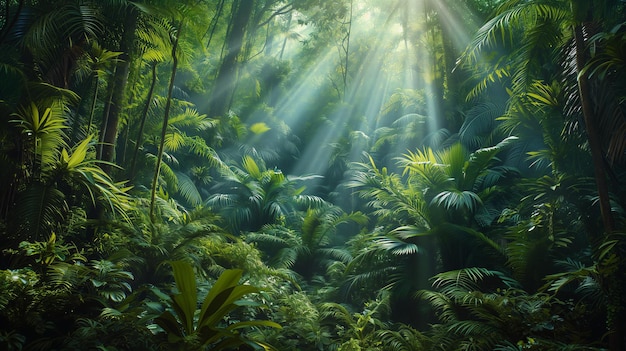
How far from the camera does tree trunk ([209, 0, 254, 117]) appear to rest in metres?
9.93

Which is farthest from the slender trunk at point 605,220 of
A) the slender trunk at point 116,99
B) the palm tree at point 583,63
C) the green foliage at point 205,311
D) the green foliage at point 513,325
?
the slender trunk at point 116,99

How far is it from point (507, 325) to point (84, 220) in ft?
13.3

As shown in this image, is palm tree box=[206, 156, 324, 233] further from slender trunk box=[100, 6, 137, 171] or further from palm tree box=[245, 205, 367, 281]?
slender trunk box=[100, 6, 137, 171]

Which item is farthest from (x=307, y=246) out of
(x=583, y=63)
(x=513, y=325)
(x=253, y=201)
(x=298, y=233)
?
(x=583, y=63)

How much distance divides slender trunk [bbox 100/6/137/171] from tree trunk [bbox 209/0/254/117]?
474cm

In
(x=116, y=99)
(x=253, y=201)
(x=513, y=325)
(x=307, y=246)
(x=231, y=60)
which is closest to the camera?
(x=513, y=325)

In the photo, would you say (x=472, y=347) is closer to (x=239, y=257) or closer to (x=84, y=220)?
(x=239, y=257)

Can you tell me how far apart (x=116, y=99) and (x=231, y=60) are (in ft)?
16.9

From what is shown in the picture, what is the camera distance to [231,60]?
9.97m

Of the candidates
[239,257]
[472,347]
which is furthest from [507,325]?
[239,257]

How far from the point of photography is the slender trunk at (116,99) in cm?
491

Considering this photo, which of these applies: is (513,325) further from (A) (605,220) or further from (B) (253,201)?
(B) (253,201)

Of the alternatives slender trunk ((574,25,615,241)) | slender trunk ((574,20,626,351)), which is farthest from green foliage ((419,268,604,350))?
slender trunk ((574,25,615,241))

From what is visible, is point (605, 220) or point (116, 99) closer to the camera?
point (605, 220)
